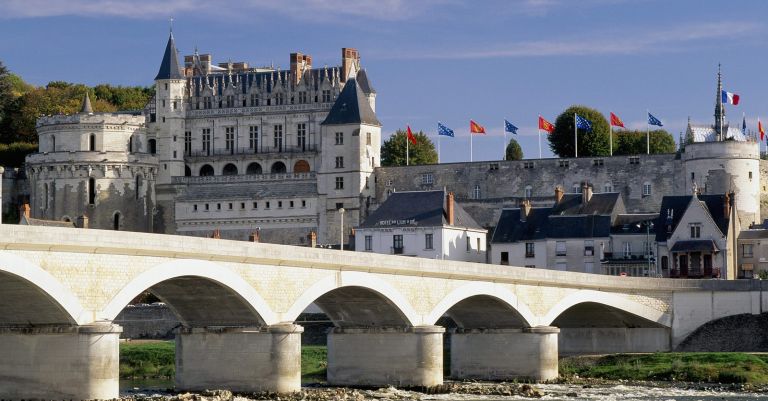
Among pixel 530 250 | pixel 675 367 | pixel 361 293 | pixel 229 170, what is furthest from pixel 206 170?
pixel 361 293

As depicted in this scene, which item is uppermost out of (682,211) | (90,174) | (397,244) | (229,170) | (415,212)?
(229,170)

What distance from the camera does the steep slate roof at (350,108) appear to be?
3789 inches

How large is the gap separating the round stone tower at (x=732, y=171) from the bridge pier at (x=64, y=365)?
55.4 meters

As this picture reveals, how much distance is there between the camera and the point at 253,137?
103 m

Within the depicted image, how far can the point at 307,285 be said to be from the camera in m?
42.2

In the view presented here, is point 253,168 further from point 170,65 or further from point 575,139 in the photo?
point 575,139

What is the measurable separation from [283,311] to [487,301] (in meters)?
12.0

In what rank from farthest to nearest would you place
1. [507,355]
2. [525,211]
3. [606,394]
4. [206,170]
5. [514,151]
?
[514,151] → [206,170] → [525,211] → [507,355] → [606,394]

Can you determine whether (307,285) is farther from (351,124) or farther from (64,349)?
(351,124)

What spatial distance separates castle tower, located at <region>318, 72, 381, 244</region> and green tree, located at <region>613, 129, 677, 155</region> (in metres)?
16.1

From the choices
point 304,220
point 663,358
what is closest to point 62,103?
point 304,220

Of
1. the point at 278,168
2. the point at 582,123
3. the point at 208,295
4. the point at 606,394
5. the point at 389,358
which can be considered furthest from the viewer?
the point at 278,168

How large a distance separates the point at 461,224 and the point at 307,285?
3536 cm

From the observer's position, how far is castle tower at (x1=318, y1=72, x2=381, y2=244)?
95875 millimetres
